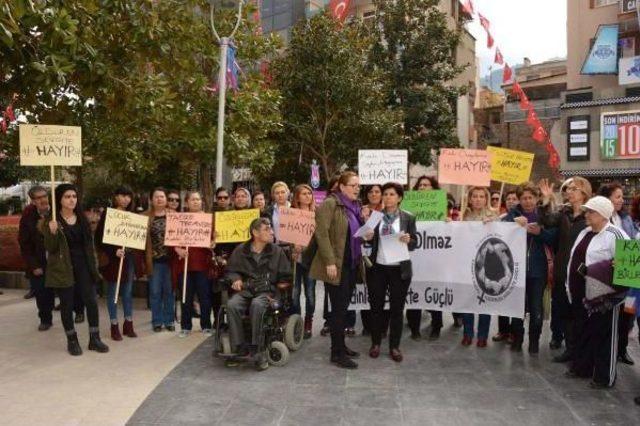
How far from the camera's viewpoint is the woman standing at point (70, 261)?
5996 mm

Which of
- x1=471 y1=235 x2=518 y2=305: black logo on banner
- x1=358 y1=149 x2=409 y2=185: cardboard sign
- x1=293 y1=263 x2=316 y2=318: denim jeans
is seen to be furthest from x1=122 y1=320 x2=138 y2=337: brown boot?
x1=471 y1=235 x2=518 y2=305: black logo on banner

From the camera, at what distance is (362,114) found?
18.5 m

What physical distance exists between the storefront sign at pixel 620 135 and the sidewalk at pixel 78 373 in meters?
22.9

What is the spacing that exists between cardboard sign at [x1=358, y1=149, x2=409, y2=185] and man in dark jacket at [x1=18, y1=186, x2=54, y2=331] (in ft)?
13.9

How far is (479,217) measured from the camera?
6.71 meters

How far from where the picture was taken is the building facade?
24359 millimetres

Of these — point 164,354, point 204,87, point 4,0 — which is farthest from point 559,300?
point 204,87

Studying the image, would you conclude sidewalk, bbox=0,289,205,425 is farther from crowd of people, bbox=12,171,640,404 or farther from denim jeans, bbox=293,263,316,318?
denim jeans, bbox=293,263,316,318

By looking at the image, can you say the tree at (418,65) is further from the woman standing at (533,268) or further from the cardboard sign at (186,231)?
the cardboard sign at (186,231)

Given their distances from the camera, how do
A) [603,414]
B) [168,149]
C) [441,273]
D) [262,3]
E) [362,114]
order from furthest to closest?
[262,3]
[362,114]
[168,149]
[441,273]
[603,414]

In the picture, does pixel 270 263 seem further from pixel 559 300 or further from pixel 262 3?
pixel 262 3

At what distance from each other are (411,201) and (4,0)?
469 centimetres

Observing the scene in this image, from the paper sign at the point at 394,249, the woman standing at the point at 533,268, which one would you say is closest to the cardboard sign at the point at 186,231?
the paper sign at the point at 394,249

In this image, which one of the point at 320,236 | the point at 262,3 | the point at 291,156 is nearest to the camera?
the point at 320,236
